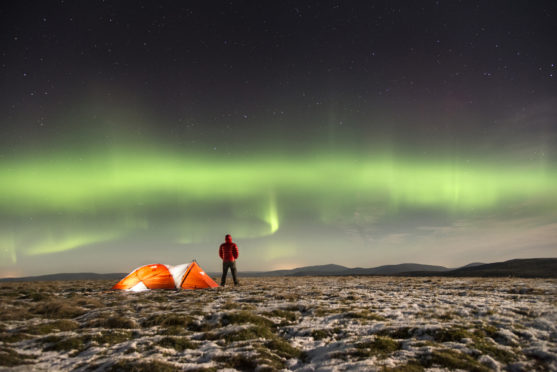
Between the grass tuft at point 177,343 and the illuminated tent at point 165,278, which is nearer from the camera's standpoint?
the grass tuft at point 177,343

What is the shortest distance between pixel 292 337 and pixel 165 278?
14.0 m

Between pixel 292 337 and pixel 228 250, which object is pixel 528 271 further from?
pixel 292 337

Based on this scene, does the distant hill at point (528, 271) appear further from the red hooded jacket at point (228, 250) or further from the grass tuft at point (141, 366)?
the grass tuft at point (141, 366)

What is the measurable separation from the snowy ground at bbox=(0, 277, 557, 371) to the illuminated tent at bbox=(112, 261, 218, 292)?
22.0 feet

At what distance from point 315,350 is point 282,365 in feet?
4.08

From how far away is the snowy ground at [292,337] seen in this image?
6910 mm

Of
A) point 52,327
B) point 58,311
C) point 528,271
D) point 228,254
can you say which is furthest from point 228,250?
point 528,271

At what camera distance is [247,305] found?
13.1m

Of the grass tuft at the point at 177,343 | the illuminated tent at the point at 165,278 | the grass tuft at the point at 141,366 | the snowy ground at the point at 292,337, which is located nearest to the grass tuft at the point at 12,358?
the snowy ground at the point at 292,337

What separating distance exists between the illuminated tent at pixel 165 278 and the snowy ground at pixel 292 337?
6.71m

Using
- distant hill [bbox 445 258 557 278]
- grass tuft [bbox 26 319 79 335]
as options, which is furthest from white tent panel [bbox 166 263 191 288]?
distant hill [bbox 445 258 557 278]

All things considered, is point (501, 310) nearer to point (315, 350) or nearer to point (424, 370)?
point (424, 370)

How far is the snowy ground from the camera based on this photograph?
6910 mm

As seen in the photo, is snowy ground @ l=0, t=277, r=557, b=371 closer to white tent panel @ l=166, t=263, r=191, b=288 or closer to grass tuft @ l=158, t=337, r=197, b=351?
grass tuft @ l=158, t=337, r=197, b=351
